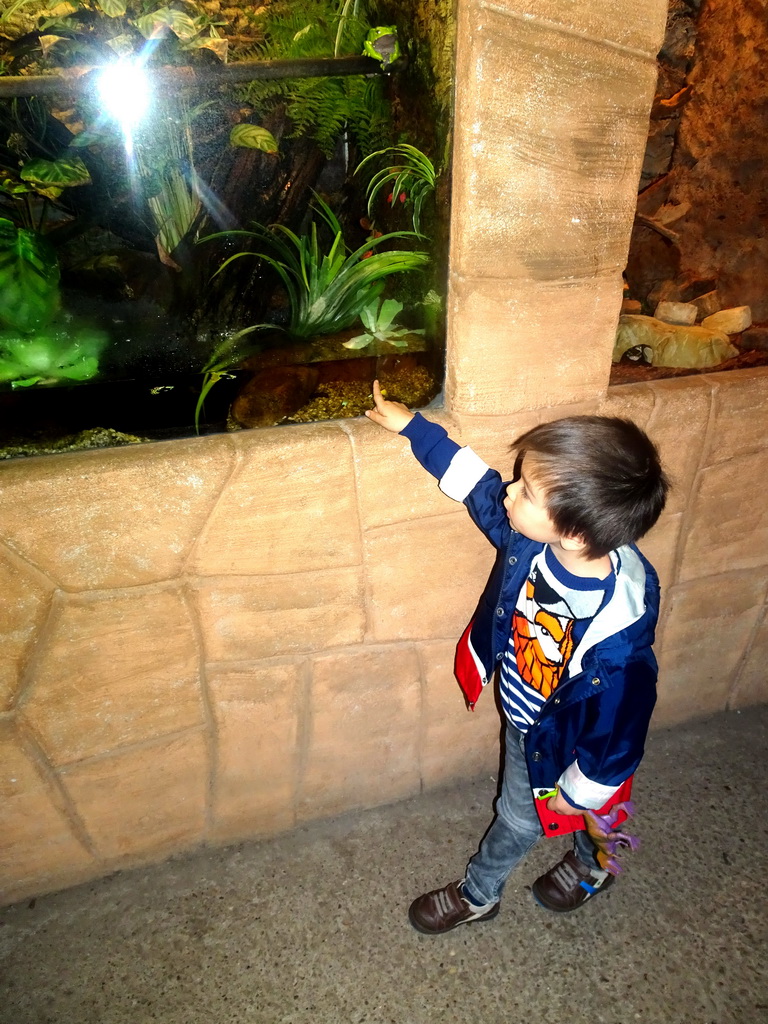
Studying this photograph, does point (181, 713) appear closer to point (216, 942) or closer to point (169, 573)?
point (169, 573)

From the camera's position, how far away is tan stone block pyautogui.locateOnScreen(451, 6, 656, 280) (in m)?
1.32

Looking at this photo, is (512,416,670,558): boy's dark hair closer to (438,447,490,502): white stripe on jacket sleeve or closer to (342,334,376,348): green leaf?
(438,447,490,502): white stripe on jacket sleeve

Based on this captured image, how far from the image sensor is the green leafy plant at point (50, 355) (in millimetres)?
1507

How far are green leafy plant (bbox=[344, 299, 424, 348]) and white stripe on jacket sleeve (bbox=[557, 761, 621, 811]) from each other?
3.77 ft

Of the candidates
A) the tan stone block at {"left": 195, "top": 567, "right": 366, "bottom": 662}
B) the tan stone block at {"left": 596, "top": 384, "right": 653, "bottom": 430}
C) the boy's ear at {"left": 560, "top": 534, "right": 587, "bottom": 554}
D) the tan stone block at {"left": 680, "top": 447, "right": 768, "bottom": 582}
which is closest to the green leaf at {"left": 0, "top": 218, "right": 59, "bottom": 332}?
the tan stone block at {"left": 195, "top": 567, "right": 366, "bottom": 662}

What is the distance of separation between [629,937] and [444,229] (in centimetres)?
199

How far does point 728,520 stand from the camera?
2057mm

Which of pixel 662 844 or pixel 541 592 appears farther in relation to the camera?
Result: pixel 662 844

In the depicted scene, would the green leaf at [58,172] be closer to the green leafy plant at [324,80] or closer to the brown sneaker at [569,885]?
the green leafy plant at [324,80]

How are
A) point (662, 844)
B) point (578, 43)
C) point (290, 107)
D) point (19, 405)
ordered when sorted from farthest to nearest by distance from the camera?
point (662, 844), point (290, 107), point (19, 405), point (578, 43)

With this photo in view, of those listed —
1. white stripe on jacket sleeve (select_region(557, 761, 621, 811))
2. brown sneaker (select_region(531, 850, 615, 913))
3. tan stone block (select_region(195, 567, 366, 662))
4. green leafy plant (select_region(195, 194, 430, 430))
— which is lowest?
brown sneaker (select_region(531, 850, 615, 913))

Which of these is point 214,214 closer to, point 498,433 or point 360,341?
point 360,341

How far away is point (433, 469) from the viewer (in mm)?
1578

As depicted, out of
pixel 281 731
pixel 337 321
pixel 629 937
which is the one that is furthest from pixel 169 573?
pixel 629 937
